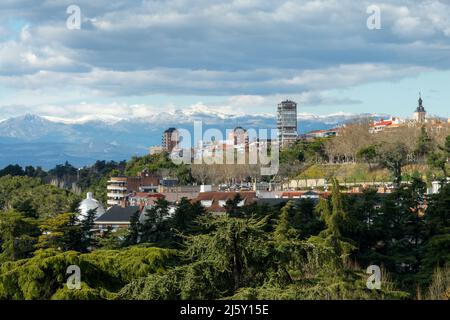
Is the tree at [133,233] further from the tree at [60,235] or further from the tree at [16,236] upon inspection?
the tree at [16,236]

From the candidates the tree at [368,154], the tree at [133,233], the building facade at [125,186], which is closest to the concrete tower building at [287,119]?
the building facade at [125,186]

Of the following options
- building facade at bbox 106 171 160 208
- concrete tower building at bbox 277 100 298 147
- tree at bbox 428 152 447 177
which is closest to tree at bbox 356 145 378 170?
tree at bbox 428 152 447 177

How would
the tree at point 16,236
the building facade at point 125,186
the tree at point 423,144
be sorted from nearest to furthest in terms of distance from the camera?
the tree at point 16,236 < the tree at point 423,144 < the building facade at point 125,186

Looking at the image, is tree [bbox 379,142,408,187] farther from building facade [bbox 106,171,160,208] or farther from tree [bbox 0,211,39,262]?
tree [bbox 0,211,39,262]

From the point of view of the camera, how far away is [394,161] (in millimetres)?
56844

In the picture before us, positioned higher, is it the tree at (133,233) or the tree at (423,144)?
the tree at (423,144)

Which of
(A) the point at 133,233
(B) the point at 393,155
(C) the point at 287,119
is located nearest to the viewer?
(A) the point at 133,233

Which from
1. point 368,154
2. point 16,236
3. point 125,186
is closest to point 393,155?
point 368,154

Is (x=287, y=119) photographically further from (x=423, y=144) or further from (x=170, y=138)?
(x=423, y=144)

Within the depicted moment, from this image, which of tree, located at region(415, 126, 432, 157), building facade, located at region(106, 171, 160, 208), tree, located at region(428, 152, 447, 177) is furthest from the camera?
building facade, located at region(106, 171, 160, 208)

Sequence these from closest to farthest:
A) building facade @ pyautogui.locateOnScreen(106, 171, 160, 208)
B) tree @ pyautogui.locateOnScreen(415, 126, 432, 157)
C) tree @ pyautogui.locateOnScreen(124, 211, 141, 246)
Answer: tree @ pyautogui.locateOnScreen(124, 211, 141, 246), tree @ pyautogui.locateOnScreen(415, 126, 432, 157), building facade @ pyautogui.locateOnScreen(106, 171, 160, 208)

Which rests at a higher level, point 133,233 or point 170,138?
point 170,138

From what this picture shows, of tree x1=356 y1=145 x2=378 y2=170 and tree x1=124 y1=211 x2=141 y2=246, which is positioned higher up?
tree x1=356 y1=145 x2=378 y2=170
